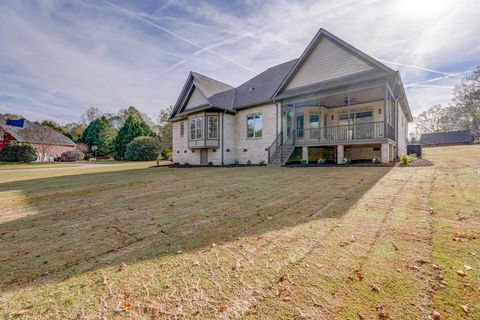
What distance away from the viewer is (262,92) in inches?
717

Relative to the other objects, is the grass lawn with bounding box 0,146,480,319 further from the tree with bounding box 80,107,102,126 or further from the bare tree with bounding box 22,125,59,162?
the tree with bounding box 80,107,102,126

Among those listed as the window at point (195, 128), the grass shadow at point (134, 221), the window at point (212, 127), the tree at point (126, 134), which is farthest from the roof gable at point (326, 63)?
the tree at point (126, 134)

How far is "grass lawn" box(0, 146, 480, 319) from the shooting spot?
196cm

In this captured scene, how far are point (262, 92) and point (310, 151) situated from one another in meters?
6.11

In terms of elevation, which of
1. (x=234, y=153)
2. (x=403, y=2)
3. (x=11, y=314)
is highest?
(x=403, y=2)

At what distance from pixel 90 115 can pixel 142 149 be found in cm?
4479

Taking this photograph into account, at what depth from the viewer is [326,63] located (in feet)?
47.2

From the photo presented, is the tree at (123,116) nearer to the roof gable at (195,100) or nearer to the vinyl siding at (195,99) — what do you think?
the roof gable at (195,100)

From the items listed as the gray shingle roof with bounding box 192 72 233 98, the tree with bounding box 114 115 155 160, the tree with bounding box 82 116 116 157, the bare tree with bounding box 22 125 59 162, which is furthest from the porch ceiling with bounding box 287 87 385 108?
the tree with bounding box 82 116 116 157

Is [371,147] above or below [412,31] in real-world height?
below

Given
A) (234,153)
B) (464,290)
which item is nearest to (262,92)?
(234,153)

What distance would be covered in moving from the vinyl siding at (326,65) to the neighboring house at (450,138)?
148ft

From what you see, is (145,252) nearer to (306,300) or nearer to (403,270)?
(306,300)

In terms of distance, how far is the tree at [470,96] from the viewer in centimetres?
4144
